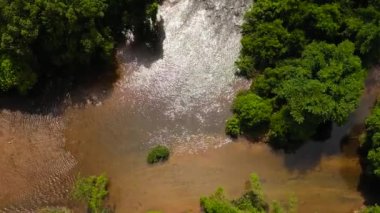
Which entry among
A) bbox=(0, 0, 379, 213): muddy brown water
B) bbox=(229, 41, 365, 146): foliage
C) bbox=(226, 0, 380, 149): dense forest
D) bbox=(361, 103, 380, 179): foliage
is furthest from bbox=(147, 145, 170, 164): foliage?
bbox=(361, 103, 380, 179): foliage

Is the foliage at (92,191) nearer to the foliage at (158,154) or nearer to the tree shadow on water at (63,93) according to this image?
the foliage at (158,154)

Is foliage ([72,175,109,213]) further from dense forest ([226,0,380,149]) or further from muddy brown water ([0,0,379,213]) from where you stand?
dense forest ([226,0,380,149])

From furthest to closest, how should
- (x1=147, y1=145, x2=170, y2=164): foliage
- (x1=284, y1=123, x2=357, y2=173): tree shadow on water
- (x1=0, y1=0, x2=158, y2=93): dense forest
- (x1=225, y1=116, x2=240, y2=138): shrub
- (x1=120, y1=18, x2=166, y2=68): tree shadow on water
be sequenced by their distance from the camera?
1. (x1=120, y1=18, x2=166, y2=68): tree shadow on water
2. (x1=225, y1=116, x2=240, y2=138): shrub
3. (x1=284, y1=123, x2=357, y2=173): tree shadow on water
4. (x1=147, y1=145, x2=170, y2=164): foliage
5. (x1=0, y1=0, x2=158, y2=93): dense forest

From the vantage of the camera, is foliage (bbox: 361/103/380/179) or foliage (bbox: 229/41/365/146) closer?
foliage (bbox: 361/103/380/179)

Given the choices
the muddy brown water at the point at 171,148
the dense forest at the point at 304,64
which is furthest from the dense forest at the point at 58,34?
the dense forest at the point at 304,64

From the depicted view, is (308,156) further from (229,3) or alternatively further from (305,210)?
(229,3)

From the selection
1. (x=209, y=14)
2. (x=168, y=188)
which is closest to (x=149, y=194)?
(x=168, y=188)
